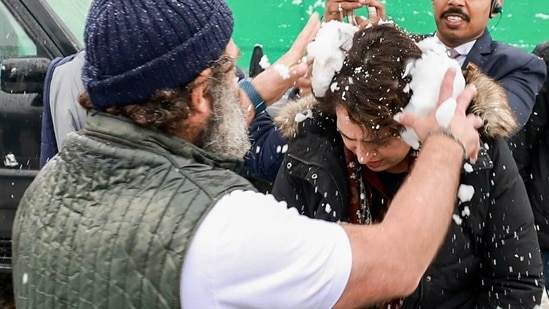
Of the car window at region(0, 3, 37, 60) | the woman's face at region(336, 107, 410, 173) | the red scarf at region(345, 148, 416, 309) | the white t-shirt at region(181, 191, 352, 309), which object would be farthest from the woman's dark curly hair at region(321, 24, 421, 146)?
the car window at region(0, 3, 37, 60)

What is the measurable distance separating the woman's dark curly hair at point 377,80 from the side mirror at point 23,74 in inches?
82.4

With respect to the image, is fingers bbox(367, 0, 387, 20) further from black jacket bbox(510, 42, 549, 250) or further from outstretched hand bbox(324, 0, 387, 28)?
black jacket bbox(510, 42, 549, 250)

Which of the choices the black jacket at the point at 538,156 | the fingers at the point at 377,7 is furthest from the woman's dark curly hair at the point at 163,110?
the black jacket at the point at 538,156

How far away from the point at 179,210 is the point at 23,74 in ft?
9.00

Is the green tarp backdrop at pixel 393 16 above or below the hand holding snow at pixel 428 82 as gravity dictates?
below

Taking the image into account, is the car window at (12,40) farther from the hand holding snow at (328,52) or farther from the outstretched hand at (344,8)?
the hand holding snow at (328,52)

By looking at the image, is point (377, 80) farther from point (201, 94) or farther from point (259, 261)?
point (259, 261)

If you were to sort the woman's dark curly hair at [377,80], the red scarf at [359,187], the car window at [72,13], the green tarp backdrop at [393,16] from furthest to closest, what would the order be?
1. the green tarp backdrop at [393,16]
2. the car window at [72,13]
3. the red scarf at [359,187]
4. the woman's dark curly hair at [377,80]

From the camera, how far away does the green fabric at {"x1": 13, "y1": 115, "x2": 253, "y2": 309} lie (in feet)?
4.88

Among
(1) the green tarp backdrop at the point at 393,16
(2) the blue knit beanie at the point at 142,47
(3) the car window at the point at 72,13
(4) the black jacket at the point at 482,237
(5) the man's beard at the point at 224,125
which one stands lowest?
(1) the green tarp backdrop at the point at 393,16

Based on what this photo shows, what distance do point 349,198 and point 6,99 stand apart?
93.5 inches

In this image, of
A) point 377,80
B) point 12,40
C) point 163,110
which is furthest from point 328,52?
point 12,40

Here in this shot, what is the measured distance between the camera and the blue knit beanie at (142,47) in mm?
1604

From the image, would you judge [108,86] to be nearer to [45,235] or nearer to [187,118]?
[187,118]
